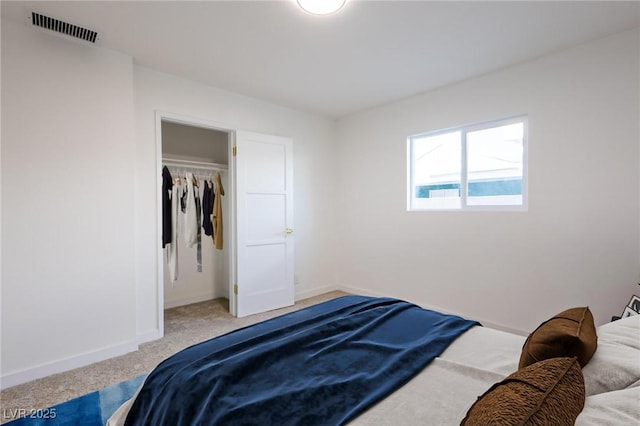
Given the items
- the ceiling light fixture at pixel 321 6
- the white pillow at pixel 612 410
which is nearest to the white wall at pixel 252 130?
the ceiling light fixture at pixel 321 6

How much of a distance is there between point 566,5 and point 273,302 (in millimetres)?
3839

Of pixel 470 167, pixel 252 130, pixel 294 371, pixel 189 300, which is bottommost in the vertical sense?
pixel 189 300

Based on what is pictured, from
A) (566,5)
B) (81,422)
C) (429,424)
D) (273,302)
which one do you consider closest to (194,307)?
(273,302)

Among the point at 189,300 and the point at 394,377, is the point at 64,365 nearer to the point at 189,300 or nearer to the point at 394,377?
the point at 189,300

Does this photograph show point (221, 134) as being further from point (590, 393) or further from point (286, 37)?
point (590, 393)

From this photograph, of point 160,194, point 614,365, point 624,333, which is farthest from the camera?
point 160,194

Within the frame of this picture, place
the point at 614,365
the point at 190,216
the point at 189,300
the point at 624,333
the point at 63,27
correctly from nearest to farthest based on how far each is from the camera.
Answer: the point at 614,365 < the point at 624,333 < the point at 63,27 < the point at 190,216 < the point at 189,300

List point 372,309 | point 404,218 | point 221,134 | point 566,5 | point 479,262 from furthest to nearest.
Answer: point 221,134
point 404,218
point 479,262
point 566,5
point 372,309

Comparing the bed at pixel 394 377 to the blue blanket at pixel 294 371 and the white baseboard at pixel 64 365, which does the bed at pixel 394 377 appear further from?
the white baseboard at pixel 64 365

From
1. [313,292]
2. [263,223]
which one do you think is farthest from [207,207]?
[313,292]

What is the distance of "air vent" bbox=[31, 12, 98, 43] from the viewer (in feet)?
7.11

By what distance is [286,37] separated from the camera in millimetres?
2424

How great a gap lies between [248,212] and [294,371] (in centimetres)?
262

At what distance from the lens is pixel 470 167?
336 centimetres
